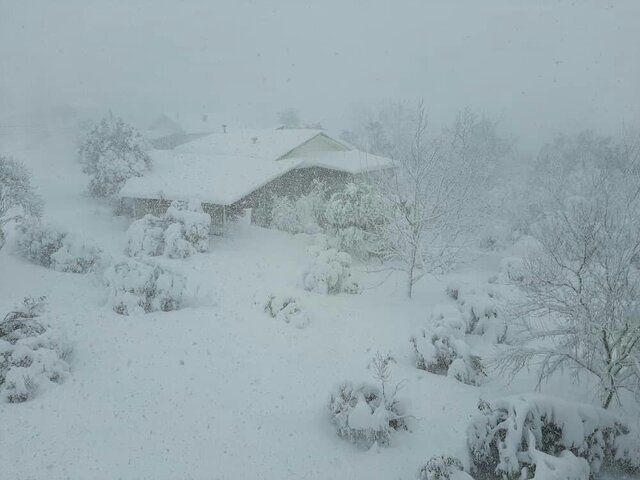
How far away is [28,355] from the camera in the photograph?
9641mm

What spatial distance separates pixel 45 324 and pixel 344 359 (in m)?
8.01

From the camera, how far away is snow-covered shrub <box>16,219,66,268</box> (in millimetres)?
17219

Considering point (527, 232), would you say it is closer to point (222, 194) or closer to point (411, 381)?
point (222, 194)

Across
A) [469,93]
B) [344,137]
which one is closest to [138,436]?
[344,137]

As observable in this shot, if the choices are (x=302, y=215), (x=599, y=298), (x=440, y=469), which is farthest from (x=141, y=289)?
(x=599, y=298)

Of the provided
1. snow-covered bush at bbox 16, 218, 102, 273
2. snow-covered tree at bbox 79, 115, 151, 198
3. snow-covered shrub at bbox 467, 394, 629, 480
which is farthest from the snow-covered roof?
snow-covered shrub at bbox 467, 394, 629, 480

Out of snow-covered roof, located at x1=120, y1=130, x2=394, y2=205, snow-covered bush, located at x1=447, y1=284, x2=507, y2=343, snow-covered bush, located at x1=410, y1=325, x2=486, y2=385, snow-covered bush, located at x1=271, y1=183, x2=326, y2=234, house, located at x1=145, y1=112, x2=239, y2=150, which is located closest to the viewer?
snow-covered bush, located at x1=410, y1=325, x2=486, y2=385

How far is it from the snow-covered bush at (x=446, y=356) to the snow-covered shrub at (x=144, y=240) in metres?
13.6

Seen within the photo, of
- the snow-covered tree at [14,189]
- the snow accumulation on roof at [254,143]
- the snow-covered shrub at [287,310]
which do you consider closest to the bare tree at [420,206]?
the snow-covered shrub at [287,310]

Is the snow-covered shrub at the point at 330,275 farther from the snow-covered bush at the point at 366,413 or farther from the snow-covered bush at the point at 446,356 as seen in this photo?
the snow-covered bush at the point at 366,413

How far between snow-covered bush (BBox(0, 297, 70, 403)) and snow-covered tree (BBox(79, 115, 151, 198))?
21.0m

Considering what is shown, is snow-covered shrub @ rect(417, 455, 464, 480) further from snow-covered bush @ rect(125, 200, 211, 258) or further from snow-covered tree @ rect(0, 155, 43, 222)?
snow-covered tree @ rect(0, 155, 43, 222)

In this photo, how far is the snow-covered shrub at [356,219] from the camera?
66.3 feet

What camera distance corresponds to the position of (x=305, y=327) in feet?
44.4
